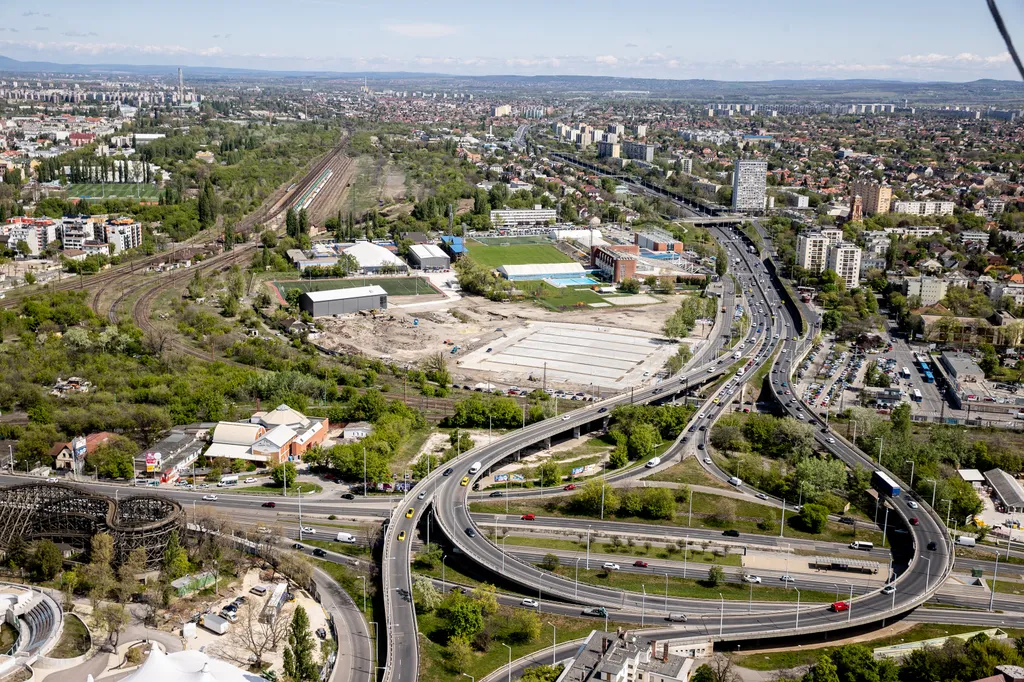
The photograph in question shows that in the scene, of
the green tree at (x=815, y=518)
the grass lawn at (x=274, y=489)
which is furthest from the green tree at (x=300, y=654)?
the green tree at (x=815, y=518)

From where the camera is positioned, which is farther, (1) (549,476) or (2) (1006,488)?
(1) (549,476)

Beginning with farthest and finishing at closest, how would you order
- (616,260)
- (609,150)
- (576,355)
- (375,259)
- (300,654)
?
(609,150) < (375,259) < (616,260) < (576,355) < (300,654)

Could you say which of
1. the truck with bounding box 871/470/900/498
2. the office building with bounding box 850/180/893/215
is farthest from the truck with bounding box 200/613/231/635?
the office building with bounding box 850/180/893/215

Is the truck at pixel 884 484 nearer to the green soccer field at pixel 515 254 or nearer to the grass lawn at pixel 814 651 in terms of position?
the grass lawn at pixel 814 651

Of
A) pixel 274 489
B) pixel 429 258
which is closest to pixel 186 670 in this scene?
pixel 274 489

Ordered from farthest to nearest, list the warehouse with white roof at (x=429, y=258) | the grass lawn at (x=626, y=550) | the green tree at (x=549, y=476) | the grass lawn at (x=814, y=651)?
the warehouse with white roof at (x=429, y=258) → the green tree at (x=549, y=476) → the grass lawn at (x=626, y=550) → the grass lawn at (x=814, y=651)

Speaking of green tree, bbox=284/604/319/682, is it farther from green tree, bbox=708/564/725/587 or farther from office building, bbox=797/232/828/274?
office building, bbox=797/232/828/274

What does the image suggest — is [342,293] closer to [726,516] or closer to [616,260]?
[616,260]
